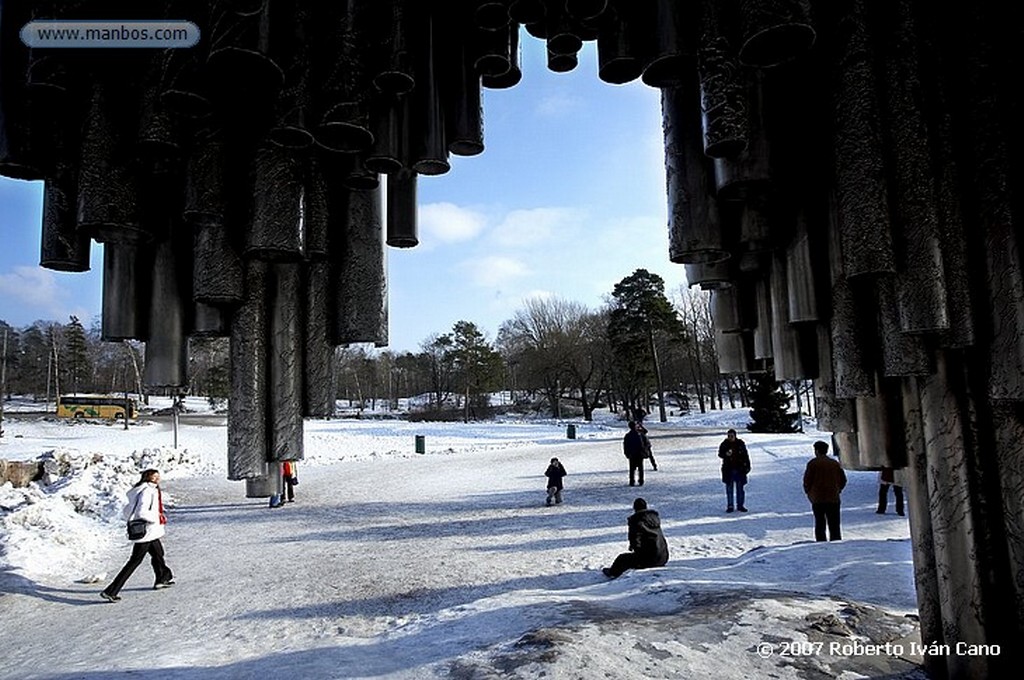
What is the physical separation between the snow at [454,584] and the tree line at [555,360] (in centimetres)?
2998

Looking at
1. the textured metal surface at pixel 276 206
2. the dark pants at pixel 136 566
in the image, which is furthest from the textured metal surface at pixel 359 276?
the dark pants at pixel 136 566

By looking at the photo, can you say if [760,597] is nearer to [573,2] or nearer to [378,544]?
[573,2]

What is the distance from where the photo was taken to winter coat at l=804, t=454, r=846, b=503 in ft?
32.1

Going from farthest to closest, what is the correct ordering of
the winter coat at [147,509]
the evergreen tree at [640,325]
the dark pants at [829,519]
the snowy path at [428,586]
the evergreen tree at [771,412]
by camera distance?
the evergreen tree at [640,325], the evergreen tree at [771,412], the dark pants at [829,519], the winter coat at [147,509], the snowy path at [428,586]

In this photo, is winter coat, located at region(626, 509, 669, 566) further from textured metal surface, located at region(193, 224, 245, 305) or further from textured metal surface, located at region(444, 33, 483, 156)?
textured metal surface, located at region(193, 224, 245, 305)

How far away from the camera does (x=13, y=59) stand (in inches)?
100

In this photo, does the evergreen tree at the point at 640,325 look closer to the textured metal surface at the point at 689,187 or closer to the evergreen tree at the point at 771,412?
the evergreen tree at the point at 771,412

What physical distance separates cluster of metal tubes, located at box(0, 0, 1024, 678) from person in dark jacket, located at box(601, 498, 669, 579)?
602 centimetres

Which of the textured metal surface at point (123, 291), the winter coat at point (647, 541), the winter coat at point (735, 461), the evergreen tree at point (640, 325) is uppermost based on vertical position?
the evergreen tree at point (640, 325)

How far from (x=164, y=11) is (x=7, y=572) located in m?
10.8

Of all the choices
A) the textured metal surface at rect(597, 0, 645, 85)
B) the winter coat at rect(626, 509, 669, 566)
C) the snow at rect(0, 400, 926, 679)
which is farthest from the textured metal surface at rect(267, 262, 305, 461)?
the winter coat at rect(626, 509, 669, 566)

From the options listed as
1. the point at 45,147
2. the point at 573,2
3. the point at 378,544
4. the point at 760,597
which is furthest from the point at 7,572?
the point at 573,2

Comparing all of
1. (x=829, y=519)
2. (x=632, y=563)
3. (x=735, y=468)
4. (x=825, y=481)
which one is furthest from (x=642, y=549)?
(x=735, y=468)

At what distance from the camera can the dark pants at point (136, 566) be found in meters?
8.76
